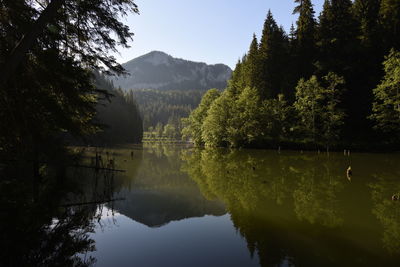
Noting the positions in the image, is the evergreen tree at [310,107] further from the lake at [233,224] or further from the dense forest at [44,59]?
the dense forest at [44,59]

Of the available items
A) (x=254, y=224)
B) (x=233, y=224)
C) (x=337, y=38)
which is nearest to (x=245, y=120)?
(x=337, y=38)

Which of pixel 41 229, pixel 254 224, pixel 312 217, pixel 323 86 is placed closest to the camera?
pixel 41 229

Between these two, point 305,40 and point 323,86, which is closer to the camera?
point 323,86

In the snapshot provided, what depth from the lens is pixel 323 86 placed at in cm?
5047

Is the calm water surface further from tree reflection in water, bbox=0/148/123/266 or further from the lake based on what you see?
tree reflection in water, bbox=0/148/123/266

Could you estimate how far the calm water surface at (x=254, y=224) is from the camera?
7.42 metres

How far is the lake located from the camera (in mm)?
7406

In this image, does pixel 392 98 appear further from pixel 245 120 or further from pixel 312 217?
pixel 312 217

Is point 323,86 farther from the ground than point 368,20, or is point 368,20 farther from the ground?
point 368,20

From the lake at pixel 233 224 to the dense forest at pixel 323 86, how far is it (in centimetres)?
2704

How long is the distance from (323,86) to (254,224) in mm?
47068

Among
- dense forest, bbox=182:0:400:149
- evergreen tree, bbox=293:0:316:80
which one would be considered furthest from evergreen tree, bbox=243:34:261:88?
evergreen tree, bbox=293:0:316:80

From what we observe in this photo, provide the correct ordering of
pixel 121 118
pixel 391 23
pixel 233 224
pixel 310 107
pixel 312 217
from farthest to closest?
pixel 121 118, pixel 391 23, pixel 310 107, pixel 312 217, pixel 233 224

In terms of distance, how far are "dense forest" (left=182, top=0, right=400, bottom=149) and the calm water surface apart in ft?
86.8
